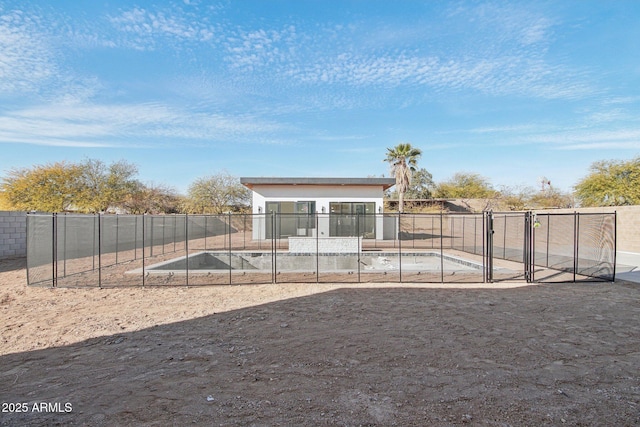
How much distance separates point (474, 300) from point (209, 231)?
1960 cm

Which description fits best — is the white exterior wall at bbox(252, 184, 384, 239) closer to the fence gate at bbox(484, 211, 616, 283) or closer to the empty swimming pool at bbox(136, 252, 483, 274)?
the empty swimming pool at bbox(136, 252, 483, 274)

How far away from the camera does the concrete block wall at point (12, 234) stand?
13070 millimetres

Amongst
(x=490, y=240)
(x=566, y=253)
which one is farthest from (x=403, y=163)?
(x=490, y=240)

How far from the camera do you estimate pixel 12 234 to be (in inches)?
529

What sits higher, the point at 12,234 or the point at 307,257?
the point at 12,234

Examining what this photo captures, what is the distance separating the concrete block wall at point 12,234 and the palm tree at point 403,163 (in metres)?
22.9

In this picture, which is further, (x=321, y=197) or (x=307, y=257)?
(x=321, y=197)

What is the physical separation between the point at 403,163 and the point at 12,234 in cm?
2428

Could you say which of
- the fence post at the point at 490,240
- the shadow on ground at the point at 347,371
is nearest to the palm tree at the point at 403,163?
the fence post at the point at 490,240

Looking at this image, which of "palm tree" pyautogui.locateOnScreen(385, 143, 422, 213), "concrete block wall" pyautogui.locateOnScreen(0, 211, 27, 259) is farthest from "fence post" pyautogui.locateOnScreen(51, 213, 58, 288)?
"palm tree" pyautogui.locateOnScreen(385, 143, 422, 213)

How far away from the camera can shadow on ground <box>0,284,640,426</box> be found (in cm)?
295

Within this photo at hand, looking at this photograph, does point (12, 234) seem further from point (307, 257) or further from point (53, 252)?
point (307, 257)

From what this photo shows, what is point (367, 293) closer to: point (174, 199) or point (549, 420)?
point (549, 420)

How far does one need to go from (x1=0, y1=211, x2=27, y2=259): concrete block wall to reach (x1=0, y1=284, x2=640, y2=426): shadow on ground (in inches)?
475
